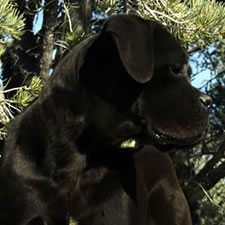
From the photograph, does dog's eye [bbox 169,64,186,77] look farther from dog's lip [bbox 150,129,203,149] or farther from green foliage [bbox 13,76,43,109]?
green foliage [bbox 13,76,43,109]

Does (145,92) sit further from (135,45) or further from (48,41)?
(48,41)

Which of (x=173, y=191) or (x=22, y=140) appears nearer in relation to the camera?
(x=22, y=140)

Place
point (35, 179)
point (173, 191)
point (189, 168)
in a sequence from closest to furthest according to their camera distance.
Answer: point (35, 179) → point (173, 191) → point (189, 168)

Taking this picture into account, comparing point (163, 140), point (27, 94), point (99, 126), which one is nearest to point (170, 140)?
point (163, 140)

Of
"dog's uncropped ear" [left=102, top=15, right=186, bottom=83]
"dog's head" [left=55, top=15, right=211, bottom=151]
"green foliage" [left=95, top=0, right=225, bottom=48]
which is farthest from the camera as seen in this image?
"green foliage" [left=95, top=0, right=225, bottom=48]

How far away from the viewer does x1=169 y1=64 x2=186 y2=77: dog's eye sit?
314 centimetres

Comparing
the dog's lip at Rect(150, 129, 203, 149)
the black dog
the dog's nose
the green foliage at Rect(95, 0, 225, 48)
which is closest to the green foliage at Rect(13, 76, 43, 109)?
the black dog

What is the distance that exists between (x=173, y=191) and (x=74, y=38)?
1.32 meters

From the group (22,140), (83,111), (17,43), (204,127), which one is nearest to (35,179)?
(22,140)

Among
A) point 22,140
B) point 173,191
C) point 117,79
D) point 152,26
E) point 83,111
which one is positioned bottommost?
point 173,191

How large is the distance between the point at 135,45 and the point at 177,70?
341 millimetres

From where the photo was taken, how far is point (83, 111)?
304 cm

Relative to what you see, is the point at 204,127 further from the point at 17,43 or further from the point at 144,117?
the point at 17,43

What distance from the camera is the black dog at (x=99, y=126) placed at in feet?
9.71
